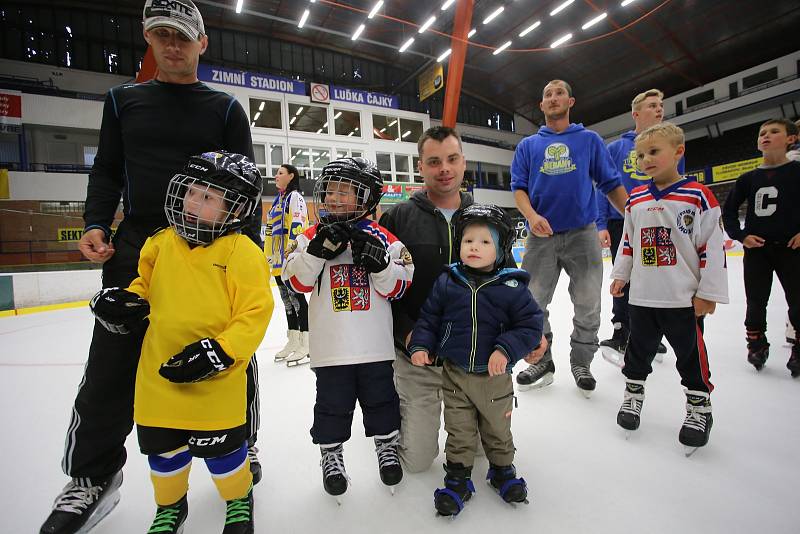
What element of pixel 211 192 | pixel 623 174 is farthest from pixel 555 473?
pixel 623 174

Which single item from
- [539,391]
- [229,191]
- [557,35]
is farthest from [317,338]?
[557,35]

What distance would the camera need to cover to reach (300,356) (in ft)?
10.1

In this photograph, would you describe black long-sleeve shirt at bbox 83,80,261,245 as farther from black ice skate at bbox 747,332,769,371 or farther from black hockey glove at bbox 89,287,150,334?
black ice skate at bbox 747,332,769,371

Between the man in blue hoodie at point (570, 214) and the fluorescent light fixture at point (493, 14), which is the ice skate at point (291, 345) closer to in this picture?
the man in blue hoodie at point (570, 214)

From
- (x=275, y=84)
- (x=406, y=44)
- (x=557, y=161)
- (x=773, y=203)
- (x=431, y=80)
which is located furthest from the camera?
(x=431, y=80)

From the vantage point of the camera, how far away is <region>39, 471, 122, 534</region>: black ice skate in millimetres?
1165

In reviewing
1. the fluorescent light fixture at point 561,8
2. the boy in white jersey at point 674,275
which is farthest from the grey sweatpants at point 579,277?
the fluorescent light fixture at point 561,8

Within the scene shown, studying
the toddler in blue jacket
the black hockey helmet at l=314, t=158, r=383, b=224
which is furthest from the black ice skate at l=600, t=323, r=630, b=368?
the black hockey helmet at l=314, t=158, r=383, b=224

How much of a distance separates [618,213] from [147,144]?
9.90ft

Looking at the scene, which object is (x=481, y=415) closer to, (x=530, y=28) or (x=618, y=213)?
(x=618, y=213)

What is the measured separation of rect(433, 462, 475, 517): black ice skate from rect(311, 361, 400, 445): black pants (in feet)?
0.87

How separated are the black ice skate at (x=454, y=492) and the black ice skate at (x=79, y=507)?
3.60ft

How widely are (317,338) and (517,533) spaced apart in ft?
2.87

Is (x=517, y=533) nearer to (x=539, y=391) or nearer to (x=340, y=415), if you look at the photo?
(x=340, y=415)
